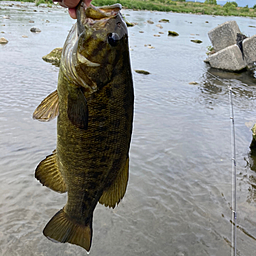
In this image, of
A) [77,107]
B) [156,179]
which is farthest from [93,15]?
[156,179]

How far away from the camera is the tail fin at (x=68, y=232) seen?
2516 millimetres

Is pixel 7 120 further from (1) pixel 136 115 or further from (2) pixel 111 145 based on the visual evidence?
(2) pixel 111 145

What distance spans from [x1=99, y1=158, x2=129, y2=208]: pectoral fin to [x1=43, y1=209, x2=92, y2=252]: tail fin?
0.29m

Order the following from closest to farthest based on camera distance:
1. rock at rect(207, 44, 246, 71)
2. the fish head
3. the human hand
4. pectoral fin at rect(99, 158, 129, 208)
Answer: the human hand
the fish head
pectoral fin at rect(99, 158, 129, 208)
rock at rect(207, 44, 246, 71)

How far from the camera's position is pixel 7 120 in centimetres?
695

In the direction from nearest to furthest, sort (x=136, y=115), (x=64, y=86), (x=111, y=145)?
(x=64, y=86) < (x=111, y=145) < (x=136, y=115)

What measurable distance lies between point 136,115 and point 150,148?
1.80m

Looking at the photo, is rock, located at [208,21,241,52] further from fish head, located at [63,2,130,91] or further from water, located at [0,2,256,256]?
fish head, located at [63,2,130,91]

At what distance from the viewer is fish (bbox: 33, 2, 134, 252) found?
78.2 inches

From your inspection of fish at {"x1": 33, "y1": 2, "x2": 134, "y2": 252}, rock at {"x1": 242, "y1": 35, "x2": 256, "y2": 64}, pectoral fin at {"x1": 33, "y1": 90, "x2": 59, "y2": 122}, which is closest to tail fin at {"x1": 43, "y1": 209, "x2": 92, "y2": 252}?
fish at {"x1": 33, "y1": 2, "x2": 134, "y2": 252}

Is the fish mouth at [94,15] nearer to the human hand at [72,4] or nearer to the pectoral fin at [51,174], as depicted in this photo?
the human hand at [72,4]

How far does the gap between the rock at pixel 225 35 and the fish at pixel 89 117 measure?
14516mm

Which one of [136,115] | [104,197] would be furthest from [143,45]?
[104,197]

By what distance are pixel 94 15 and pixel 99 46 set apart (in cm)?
19
